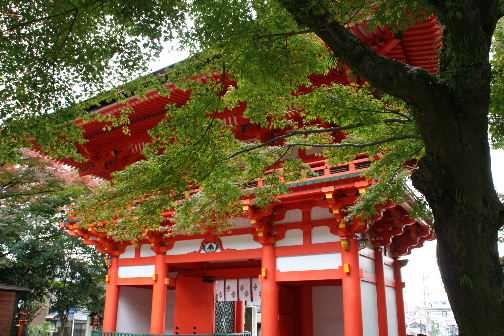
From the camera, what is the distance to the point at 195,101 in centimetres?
499

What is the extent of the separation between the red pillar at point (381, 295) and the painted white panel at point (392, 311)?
0.69 m

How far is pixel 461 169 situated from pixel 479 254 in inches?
26.2

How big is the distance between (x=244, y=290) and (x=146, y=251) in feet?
11.0

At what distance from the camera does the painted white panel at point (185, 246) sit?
37.8 feet

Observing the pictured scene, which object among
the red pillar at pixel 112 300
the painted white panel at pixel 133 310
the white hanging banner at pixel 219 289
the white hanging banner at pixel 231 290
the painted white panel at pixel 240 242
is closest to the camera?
the painted white panel at pixel 240 242

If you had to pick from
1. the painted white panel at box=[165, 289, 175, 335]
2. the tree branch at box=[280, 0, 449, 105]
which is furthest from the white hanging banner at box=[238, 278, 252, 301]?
the tree branch at box=[280, 0, 449, 105]

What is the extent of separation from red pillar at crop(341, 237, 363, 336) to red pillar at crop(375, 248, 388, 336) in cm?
182

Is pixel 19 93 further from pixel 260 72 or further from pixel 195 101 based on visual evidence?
pixel 260 72

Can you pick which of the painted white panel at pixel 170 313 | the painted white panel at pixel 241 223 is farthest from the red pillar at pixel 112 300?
the painted white panel at pixel 241 223

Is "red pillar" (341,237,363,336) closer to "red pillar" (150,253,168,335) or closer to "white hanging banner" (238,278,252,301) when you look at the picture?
"white hanging banner" (238,278,252,301)

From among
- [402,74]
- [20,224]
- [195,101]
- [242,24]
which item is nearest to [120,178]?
[195,101]

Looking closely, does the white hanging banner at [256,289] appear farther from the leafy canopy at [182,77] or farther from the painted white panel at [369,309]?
the leafy canopy at [182,77]

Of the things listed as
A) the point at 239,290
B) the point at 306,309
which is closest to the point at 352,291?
the point at 306,309

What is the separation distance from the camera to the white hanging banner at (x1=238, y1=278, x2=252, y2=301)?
42.9 ft
